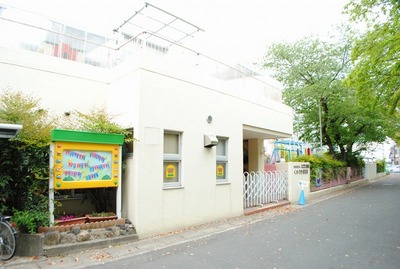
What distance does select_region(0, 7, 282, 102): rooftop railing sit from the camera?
23.1 ft

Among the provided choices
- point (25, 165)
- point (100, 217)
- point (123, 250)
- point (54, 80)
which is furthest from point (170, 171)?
point (54, 80)

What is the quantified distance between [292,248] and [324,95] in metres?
15.7

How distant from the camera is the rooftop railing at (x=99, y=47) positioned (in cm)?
703

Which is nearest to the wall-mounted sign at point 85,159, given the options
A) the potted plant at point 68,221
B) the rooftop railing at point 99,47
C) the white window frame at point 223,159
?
the potted plant at point 68,221

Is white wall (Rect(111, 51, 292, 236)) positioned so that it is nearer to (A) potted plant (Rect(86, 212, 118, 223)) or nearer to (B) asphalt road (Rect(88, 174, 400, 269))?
(A) potted plant (Rect(86, 212, 118, 223))

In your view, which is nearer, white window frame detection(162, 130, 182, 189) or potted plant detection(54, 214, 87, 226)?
potted plant detection(54, 214, 87, 226)

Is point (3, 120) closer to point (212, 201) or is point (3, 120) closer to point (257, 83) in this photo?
point (212, 201)

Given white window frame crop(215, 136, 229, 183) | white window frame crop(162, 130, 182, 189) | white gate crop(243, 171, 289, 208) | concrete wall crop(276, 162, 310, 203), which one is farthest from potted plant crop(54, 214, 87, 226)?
concrete wall crop(276, 162, 310, 203)

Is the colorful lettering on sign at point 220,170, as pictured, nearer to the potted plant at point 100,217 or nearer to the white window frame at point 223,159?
the white window frame at point 223,159

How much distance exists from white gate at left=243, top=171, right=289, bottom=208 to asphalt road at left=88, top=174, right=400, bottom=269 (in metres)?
1.74

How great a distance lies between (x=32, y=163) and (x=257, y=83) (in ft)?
27.9

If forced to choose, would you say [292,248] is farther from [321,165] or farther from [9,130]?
[321,165]

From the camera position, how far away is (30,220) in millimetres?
5086

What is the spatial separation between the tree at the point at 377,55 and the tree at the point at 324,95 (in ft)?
23.1
